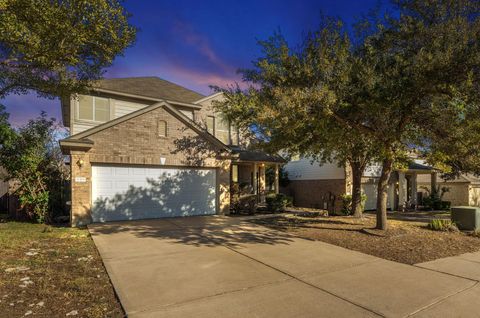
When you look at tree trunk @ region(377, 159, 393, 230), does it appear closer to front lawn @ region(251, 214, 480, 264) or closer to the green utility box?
front lawn @ region(251, 214, 480, 264)

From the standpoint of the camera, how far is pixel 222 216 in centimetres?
1538

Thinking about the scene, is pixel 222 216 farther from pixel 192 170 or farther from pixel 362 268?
pixel 362 268

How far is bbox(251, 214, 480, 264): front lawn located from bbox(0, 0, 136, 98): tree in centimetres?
849

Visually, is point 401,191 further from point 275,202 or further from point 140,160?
point 140,160

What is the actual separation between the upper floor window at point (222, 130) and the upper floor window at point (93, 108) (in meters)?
6.20

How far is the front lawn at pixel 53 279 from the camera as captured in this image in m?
4.72

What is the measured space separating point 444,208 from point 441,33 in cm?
1966

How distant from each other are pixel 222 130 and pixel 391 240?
12.9 metres

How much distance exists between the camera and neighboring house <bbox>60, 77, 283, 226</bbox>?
12625 mm

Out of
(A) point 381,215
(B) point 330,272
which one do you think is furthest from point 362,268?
(A) point 381,215

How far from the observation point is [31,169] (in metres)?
13.3

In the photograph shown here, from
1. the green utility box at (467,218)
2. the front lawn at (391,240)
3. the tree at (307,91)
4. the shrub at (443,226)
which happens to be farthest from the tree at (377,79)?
the green utility box at (467,218)

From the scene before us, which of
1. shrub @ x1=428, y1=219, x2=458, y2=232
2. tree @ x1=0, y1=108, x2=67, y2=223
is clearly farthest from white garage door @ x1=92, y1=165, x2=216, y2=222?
shrub @ x1=428, y1=219, x2=458, y2=232

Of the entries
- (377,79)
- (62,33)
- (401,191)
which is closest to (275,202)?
(377,79)
